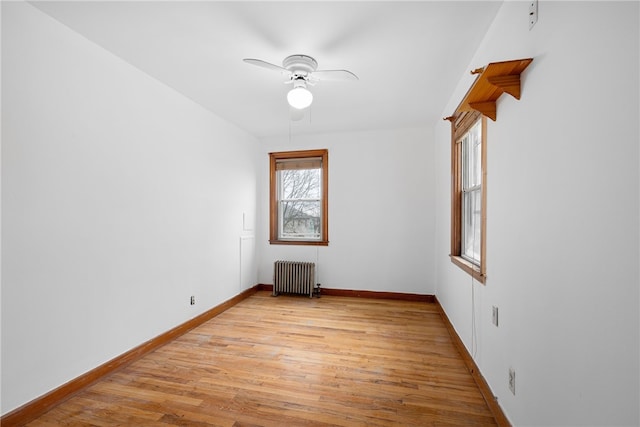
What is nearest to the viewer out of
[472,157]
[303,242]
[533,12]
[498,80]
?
[533,12]

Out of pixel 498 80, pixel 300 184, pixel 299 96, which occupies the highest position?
pixel 299 96

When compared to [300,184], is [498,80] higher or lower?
higher

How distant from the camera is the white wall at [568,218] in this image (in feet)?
2.99

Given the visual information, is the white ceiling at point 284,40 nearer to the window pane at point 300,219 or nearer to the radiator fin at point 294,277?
the window pane at point 300,219

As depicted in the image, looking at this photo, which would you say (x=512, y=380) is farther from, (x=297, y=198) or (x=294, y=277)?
(x=297, y=198)

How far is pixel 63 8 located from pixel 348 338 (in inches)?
136

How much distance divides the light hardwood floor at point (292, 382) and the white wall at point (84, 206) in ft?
1.07

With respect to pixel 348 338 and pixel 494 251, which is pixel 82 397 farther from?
pixel 494 251

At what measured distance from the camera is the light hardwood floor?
1.94 m

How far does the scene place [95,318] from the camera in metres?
2.33

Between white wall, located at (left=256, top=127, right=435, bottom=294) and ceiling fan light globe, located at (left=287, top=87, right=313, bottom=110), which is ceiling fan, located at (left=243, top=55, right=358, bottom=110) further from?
white wall, located at (left=256, top=127, right=435, bottom=294)

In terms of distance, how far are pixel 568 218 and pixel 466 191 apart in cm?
203

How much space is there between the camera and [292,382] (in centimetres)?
234

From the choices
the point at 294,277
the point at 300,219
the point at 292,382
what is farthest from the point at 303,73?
the point at 294,277
